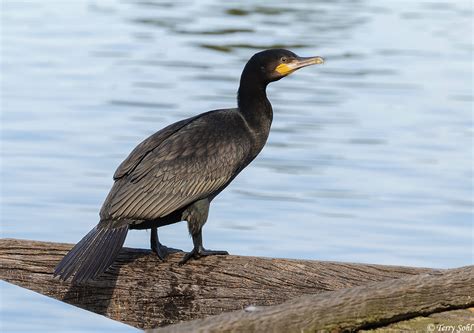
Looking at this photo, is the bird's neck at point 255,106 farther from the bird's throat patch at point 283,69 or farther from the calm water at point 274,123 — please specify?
the calm water at point 274,123

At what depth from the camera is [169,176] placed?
604cm

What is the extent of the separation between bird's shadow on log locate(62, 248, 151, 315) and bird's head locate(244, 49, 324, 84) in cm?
165

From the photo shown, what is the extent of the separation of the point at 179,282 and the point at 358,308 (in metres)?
1.18

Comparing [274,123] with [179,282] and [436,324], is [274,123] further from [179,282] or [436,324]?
[436,324]

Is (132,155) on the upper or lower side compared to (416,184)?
upper

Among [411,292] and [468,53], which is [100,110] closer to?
[468,53]

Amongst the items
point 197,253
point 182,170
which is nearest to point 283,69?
point 182,170

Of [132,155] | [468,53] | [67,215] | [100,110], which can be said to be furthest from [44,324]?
[468,53]

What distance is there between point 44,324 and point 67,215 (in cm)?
252

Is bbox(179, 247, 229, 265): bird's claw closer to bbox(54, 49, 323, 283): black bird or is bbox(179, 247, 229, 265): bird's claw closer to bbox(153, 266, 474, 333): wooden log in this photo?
bbox(54, 49, 323, 283): black bird

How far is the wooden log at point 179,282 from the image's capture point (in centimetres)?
526

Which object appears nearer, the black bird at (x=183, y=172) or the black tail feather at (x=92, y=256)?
the black tail feather at (x=92, y=256)

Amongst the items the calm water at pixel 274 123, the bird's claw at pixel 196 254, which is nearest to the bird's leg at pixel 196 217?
the bird's claw at pixel 196 254

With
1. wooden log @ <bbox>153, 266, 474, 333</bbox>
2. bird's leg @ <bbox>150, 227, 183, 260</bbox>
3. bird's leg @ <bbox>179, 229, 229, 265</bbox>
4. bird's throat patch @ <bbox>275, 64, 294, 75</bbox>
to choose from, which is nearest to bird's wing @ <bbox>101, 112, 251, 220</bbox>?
bird's leg @ <bbox>150, 227, 183, 260</bbox>
